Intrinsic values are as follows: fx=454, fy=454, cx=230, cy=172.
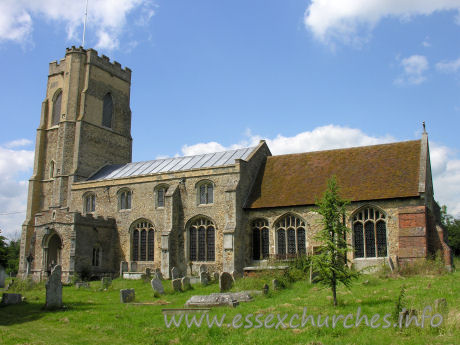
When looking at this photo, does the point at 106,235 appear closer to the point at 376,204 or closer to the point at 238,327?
the point at 376,204

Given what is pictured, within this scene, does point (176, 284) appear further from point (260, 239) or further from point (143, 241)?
point (143, 241)

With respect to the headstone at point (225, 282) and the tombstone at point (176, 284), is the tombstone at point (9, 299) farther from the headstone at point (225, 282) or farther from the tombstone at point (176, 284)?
the headstone at point (225, 282)

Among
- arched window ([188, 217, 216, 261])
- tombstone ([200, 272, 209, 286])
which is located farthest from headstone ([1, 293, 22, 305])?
arched window ([188, 217, 216, 261])

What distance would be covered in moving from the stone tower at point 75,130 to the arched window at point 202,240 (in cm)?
1073

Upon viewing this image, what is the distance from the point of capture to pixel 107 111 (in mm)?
39312

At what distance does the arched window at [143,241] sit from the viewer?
29.7 m

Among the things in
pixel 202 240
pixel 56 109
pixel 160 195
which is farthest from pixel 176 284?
pixel 56 109

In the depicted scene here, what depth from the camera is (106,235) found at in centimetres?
3039

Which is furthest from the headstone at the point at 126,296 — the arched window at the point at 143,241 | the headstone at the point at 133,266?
the headstone at the point at 133,266

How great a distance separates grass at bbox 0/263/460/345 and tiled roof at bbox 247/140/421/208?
249 inches

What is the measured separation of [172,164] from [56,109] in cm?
1274

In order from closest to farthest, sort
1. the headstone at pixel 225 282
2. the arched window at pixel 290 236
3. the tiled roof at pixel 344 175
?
the headstone at pixel 225 282 → the tiled roof at pixel 344 175 → the arched window at pixel 290 236

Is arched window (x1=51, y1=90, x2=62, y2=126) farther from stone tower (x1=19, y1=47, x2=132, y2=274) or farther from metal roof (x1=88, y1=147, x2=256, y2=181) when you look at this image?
metal roof (x1=88, y1=147, x2=256, y2=181)

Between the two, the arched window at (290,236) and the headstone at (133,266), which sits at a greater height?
the arched window at (290,236)
